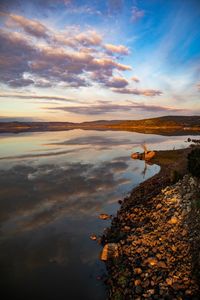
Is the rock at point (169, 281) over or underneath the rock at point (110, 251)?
over

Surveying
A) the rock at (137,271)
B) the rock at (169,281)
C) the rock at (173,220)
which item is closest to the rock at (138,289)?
the rock at (137,271)

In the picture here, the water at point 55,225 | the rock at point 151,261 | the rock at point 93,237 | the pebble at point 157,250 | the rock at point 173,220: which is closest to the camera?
the pebble at point 157,250

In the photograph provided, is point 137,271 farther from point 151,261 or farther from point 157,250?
point 157,250

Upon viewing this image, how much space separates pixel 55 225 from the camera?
51.4 feet

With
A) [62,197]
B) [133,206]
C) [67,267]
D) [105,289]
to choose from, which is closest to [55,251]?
[67,267]

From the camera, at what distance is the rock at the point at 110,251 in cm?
1216

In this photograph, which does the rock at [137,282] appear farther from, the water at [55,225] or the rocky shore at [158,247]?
the water at [55,225]

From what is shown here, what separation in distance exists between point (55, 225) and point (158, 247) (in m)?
7.10

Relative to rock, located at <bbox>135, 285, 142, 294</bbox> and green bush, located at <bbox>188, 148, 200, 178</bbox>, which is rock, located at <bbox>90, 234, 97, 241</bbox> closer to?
rock, located at <bbox>135, 285, 142, 294</bbox>

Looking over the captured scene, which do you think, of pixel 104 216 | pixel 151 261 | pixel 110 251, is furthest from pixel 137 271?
pixel 104 216

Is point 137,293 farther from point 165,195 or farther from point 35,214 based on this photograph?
point 35,214

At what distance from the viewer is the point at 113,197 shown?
20734 millimetres

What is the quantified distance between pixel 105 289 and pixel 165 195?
745 cm

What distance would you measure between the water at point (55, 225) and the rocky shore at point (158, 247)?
0.96 meters
